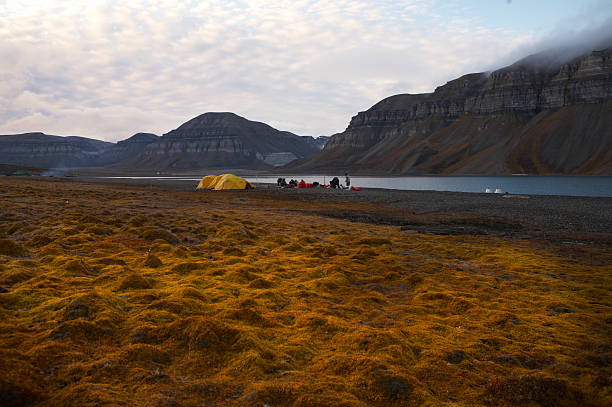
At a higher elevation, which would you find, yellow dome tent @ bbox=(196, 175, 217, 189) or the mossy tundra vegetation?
yellow dome tent @ bbox=(196, 175, 217, 189)

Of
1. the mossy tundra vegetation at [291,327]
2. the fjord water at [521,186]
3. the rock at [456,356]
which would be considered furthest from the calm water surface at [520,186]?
the rock at [456,356]

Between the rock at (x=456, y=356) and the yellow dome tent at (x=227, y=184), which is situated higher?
the yellow dome tent at (x=227, y=184)

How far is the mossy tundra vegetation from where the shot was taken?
189 inches

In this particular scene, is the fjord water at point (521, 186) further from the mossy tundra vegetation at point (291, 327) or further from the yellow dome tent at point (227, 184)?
the mossy tundra vegetation at point (291, 327)

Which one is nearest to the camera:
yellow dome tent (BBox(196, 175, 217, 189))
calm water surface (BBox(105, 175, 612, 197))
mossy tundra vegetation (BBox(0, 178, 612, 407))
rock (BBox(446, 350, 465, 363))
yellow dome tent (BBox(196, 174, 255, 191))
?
mossy tundra vegetation (BBox(0, 178, 612, 407))

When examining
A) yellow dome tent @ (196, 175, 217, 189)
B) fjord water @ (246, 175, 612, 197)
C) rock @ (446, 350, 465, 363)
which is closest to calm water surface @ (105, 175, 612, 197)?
fjord water @ (246, 175, 612, 197)

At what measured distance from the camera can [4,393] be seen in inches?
162

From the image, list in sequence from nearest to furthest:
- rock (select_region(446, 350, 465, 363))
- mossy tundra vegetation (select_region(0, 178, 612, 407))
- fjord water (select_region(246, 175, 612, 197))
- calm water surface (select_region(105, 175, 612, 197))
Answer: mossy tundra vegetation (select_region(0, 178, 612, 407))
rock (select_region(446, 350, 465, 363))
fjord water (select_region(246, 175, 612, 197))
calm water surface (select_region(105, 175, 612, 197))

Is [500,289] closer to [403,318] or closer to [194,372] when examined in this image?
[403,318]

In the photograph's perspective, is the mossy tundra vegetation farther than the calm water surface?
No

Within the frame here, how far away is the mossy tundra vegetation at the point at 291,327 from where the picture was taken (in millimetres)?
4809

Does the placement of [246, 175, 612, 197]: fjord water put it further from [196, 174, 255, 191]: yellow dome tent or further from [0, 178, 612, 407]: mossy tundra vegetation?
[0, 178, 612, 407]: mossy tundra vegetation

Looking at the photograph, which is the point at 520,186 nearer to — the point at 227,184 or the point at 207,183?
the point at 227,184

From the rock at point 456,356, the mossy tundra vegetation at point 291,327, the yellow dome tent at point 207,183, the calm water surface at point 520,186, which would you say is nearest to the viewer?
the mossy tundra vegetation at point 291,327
